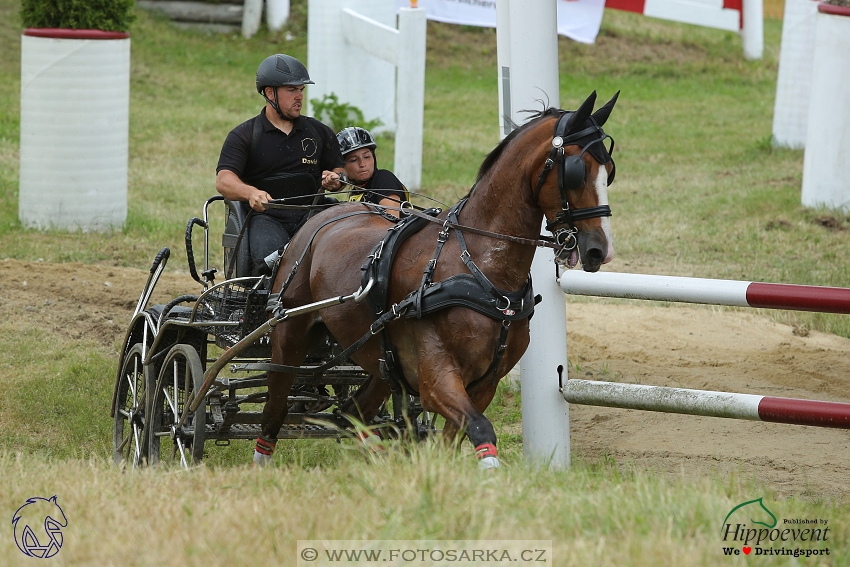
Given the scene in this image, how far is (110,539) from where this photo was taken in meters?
3.19

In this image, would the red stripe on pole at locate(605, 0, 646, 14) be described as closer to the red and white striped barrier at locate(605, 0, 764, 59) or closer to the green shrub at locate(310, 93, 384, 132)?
the red and white striped barrier at locate(605, 0, 764, 59)

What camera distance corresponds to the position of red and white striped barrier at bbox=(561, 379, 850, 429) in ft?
13.5

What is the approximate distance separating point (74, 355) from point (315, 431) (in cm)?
326

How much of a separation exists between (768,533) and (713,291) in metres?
1.58

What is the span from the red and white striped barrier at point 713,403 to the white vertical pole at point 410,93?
312 inches

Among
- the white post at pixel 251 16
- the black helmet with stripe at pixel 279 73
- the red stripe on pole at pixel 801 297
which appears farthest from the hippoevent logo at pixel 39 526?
the white post at pixel 251 16

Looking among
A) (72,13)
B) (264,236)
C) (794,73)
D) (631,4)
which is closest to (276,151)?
(264,236)

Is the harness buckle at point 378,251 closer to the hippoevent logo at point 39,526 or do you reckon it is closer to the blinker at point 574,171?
the blinker at point 574,171

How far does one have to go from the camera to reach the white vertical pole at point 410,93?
40.2 feet

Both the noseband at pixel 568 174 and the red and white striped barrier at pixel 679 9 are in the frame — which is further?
the red and white striped barrier at pixel 679 9

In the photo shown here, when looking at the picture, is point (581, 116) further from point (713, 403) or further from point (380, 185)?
point (380, 185)

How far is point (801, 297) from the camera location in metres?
4.21

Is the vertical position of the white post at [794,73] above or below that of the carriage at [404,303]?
above

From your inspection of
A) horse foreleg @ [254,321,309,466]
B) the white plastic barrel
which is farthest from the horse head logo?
the white plastic barrel
